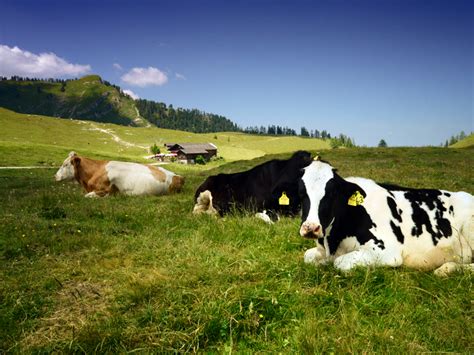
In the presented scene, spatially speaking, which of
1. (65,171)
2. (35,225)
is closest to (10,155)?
(65,171)

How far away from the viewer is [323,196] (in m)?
5.17

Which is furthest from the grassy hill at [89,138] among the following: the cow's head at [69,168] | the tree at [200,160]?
the cow's head at [69,168]

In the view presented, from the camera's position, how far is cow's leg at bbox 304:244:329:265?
17.6 ft

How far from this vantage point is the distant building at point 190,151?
114000mm

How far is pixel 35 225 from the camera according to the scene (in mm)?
8234

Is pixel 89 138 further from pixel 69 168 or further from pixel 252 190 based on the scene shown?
pixel 252 190

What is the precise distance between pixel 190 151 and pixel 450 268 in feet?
367

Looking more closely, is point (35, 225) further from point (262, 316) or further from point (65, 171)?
point (65, 171)

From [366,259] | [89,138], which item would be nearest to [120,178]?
[366,259]

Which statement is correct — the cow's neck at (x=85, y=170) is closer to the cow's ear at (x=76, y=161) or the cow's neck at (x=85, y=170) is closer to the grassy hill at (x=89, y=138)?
the cow's ear at (x=76, y=161)

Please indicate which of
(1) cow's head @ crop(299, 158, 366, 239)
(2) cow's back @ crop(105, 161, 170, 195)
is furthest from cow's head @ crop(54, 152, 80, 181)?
(1) cow's head @ crop(299, 158, 366, 239)

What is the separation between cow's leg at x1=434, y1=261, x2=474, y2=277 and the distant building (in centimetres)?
10907

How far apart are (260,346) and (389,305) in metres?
1.71

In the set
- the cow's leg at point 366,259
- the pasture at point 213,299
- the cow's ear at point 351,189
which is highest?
the cow's ear at point 351,189
